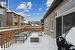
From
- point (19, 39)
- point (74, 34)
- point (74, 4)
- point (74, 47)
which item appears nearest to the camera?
point (74, 47)

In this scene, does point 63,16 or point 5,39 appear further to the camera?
point 5,39

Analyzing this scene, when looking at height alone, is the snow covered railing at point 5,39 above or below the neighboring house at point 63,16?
below

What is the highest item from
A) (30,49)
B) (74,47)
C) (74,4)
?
(74,4)

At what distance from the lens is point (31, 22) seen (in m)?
45.6

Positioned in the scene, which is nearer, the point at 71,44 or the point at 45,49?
the point at 71,44

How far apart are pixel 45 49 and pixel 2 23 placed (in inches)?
1078

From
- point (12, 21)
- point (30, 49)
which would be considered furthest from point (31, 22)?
point (30, 49)

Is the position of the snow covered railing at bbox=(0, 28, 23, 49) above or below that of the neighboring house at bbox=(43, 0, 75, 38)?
below

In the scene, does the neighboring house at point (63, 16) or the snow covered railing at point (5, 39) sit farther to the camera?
the snow covered railing at point (5, 39)

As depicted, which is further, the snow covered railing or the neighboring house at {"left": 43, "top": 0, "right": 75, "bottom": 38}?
the snow covered railing

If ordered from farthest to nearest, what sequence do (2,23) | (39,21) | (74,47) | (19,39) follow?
(39,21) < (2,23) < (19,39) < (74,47)

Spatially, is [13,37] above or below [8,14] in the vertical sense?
below

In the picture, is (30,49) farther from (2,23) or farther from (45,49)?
(2,23)

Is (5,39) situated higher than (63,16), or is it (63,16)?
(63,16)
